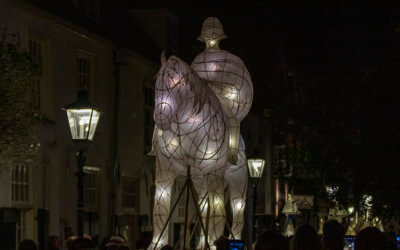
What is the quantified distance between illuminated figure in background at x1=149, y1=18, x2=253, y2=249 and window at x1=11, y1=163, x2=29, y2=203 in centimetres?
606

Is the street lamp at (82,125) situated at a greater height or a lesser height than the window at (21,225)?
greater

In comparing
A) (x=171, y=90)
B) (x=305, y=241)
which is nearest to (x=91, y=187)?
(x=171, y=90)

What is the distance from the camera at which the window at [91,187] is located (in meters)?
27.6

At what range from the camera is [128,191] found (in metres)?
31.0

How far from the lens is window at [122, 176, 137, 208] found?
100 feet

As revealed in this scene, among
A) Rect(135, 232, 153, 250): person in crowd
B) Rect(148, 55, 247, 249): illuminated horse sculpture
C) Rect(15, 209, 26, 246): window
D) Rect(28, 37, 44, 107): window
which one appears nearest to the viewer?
Rect(148, 55, 247, 249): illuminated horse sculpture

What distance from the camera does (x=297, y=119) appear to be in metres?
28.4

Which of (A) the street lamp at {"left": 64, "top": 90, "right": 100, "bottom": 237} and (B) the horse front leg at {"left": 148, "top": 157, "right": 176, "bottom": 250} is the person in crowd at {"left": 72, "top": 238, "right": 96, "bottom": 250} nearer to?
(A) the street lamp at {"left": 64, "top": 90, "right": 100, "bottom": 237}

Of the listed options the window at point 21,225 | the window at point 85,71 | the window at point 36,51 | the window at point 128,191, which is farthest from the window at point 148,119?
the window at point 21,225

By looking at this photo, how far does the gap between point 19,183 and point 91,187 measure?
15.9 ft

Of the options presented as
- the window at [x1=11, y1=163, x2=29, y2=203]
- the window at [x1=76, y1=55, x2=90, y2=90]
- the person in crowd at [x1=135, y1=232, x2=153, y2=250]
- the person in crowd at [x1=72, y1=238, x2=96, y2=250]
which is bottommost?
the person in crowd at [x1=135, y1=232, x2=153, y2=250]

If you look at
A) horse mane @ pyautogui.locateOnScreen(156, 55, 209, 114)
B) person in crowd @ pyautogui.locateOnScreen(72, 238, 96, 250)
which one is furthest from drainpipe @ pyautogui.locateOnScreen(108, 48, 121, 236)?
person in crowd @ pyautogui.locateOnScreen(72, 238, 96, 250)

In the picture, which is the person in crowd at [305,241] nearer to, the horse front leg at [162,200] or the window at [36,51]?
the horse front leg at [162,200]

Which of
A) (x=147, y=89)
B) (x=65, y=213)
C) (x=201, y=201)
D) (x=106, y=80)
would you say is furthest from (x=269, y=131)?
(x=201, y=201)
